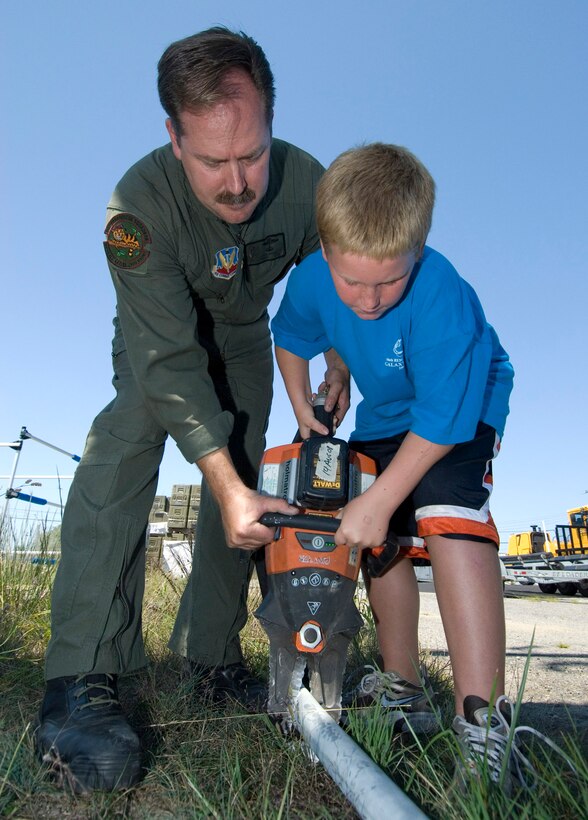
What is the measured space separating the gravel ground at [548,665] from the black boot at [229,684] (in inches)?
39.2

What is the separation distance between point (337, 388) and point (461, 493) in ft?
2.20

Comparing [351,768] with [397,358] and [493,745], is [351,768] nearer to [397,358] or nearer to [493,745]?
[493,745]

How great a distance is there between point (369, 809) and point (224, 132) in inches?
76.7

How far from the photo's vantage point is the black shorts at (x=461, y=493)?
7.29 feet

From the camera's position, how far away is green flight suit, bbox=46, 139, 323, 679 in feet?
7.97

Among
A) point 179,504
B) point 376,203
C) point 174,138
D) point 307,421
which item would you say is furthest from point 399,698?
point 179,504

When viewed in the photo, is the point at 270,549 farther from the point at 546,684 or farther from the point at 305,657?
the point at 546,684

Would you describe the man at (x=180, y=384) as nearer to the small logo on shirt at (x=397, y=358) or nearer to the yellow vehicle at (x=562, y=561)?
the small logo on shirt at (x=397, y=358)

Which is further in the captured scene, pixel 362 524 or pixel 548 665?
pixel 548 665

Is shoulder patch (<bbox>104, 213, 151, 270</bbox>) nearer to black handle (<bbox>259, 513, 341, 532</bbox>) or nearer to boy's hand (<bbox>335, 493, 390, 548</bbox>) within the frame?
black handle (<bbox>259, 513, 341, 532</bbox>)

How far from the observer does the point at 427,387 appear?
2.18 metres

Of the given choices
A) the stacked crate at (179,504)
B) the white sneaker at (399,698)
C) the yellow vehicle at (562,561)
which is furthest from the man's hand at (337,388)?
the yellow vehicle at (562,561)

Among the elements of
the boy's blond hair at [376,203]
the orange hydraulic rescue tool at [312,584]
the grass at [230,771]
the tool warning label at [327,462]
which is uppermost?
the boy's blond hair at [376,203]

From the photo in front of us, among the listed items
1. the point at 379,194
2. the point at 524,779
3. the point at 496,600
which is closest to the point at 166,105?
the point at 379,194
